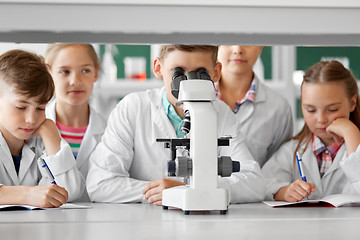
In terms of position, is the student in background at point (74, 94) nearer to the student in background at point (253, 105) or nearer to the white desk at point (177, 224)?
the student in background at point (253, 105)

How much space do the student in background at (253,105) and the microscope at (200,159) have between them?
0.98 m

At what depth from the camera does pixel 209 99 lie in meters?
1.02

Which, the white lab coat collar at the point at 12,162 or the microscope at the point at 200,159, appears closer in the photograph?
the microscope at the point at 200,159

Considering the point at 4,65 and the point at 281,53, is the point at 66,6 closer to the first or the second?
the point at 4,65

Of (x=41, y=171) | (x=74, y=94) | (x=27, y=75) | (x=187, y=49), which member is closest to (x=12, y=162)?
(x=41, y=171)

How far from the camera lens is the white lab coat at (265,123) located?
2016 millimetres

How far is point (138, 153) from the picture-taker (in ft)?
5.52

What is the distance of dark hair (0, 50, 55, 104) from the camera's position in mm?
1637

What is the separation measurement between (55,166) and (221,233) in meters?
0.94

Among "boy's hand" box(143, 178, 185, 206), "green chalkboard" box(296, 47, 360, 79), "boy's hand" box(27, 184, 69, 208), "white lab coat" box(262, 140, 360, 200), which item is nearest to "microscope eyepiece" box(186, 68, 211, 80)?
"boy's hand" box(143, 178, 185, 206)

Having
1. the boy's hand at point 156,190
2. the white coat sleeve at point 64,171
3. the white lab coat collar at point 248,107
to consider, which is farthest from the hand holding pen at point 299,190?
the white coat sleeve at point 64,171

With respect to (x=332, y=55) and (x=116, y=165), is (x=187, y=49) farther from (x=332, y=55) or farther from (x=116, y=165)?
(x=332, y=55)

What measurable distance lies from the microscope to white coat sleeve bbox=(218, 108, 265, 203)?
0.36 m

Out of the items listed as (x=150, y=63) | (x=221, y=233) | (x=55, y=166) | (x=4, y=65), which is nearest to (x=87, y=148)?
(x=55, y=166)
